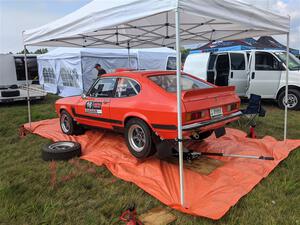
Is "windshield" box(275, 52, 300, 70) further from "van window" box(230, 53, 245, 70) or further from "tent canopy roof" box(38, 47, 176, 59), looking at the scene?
"tent canopy roof" box(38, 47, 176, 59)

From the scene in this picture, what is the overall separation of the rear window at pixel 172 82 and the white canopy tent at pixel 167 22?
0.77 m

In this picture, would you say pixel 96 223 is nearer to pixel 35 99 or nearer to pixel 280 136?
pixel 280 136

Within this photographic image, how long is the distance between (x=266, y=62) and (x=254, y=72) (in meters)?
0.52

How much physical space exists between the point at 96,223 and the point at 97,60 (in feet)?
37.5

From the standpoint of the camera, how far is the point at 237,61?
10430 mm

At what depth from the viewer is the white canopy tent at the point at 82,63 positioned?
43.5 feet

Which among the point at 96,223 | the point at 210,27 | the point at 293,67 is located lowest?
the point at 96,223

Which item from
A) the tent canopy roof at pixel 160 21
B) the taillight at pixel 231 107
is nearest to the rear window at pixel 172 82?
the taillight at pixel 231 107

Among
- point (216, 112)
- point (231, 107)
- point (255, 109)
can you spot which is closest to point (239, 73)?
point (255, 109)

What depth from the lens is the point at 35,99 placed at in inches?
494

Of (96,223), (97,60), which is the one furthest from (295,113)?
(97,60)

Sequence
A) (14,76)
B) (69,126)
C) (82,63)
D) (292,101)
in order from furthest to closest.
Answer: (14,76) → (82,63) → (292,101) → (69,126)

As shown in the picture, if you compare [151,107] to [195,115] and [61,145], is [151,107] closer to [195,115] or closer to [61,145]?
[195,115]

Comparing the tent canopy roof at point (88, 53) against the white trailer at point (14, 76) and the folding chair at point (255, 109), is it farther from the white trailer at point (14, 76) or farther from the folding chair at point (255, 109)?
the folding chair at point (255, 109)
